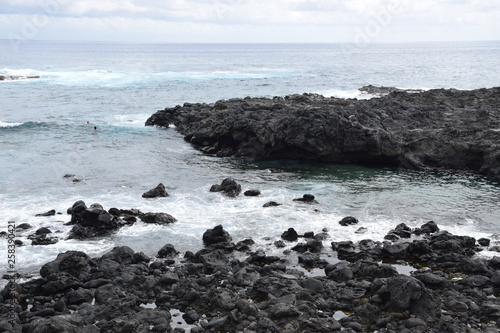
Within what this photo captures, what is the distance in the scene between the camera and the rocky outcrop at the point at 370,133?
40469mm

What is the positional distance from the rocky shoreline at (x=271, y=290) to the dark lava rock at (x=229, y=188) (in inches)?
324

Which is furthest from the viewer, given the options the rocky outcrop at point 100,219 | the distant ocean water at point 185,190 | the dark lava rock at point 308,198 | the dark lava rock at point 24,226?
the dark lava rock at point 308,198

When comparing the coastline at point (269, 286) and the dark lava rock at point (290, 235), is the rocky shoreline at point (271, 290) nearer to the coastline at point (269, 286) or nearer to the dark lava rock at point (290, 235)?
the coastline at point (269, 286)

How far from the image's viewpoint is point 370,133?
41562 millimetres

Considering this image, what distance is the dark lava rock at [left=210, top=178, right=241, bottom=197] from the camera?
34375 mm

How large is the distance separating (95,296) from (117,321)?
9.75 feet

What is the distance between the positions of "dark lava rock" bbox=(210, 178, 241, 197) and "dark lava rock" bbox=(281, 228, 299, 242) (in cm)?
815

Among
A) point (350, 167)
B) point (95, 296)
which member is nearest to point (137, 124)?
point (350, 167)

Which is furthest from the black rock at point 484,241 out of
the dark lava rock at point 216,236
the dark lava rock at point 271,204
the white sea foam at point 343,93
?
the white sea foam at point 343,93

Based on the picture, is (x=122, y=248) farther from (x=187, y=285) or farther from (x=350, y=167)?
(x=350, y=167)

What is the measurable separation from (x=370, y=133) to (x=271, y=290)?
24.5 metres

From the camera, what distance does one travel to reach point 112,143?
5206 centimetres

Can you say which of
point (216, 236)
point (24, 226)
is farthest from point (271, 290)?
point (24, 226)

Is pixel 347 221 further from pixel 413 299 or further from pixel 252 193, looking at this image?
pixel 413 299
